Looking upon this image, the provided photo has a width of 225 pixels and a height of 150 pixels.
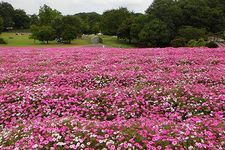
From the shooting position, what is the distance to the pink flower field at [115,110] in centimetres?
720

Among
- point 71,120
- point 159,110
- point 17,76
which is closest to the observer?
point 71,120

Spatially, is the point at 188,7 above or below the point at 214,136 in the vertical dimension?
above

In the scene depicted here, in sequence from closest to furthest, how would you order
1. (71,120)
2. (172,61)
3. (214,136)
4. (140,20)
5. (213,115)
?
(214,136) → (71,120) → (213,115) → (172,61) → (140,20)

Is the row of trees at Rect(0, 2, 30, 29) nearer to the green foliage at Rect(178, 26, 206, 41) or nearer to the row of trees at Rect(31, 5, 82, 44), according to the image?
the row of trees at Rect(31, 5, 82, 44)

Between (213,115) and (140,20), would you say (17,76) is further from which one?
(140,20)

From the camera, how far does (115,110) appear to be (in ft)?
33.4

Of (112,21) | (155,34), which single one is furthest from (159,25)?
(112,21)

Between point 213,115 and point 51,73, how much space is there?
904cm

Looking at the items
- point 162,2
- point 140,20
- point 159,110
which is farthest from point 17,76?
point 162,2

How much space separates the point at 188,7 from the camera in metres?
99.9

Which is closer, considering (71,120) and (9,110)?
(71,120)

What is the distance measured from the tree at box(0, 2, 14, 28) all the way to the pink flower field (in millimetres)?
135464

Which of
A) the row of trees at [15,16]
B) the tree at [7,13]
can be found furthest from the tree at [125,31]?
the row of trees at [15,16]

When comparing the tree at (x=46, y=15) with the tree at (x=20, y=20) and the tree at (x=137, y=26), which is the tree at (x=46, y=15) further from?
the tree at (x=20, y=20)
